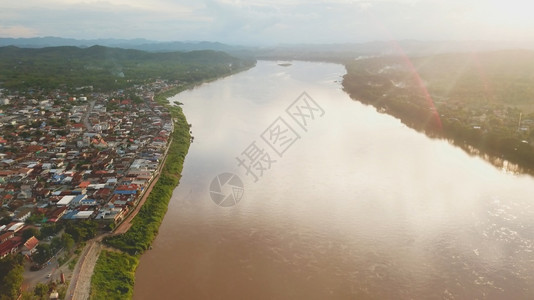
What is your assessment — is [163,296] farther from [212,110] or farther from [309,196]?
[212,110]

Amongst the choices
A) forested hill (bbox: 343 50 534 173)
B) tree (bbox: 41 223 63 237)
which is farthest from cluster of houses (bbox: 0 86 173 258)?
forested hill (bbox: 343 50 534 173)

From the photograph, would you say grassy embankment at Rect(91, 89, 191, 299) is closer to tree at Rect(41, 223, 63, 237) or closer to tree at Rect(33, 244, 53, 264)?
tree at Rect(33, 244, 53, 264)

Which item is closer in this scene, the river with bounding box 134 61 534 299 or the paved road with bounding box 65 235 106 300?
the paved road with bounding box 65 235 106 300

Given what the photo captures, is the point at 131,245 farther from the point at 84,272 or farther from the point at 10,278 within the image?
the point at 10,278

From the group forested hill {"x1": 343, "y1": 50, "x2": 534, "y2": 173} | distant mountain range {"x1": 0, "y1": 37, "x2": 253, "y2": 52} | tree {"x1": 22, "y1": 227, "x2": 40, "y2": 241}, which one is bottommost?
tree {"x1": 22, "y1": 227, "x2": 40, "y2": 241}

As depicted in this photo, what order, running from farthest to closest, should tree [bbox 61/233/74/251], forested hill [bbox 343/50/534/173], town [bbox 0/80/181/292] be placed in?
1. forested hill [bbox 343/50/534/173]
2. town [bbox 0/80/181/292]
3. tree [bbox 61/233/74/251]

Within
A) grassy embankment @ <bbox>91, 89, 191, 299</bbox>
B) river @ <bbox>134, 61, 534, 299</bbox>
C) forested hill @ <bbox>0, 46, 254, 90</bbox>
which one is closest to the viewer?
grassy embankment @ <bbox>91, 89, 191, 299</bbox>

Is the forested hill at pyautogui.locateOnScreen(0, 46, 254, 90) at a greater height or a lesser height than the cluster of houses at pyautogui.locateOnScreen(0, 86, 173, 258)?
greater
